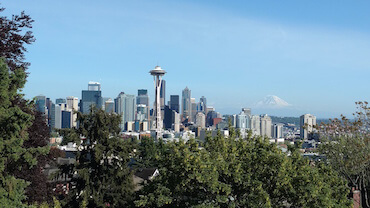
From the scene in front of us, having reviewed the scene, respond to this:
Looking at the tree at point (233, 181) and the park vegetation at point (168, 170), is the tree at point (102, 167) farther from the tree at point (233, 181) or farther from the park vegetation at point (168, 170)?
the tree at point (233, 181)

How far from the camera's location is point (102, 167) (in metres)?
20.9

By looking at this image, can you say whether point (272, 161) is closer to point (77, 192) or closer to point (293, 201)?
point (293, 201)

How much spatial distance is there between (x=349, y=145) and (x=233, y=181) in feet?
37.3

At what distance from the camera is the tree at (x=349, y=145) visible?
78.6 ft

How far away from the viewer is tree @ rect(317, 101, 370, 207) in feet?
Answer: 78.6

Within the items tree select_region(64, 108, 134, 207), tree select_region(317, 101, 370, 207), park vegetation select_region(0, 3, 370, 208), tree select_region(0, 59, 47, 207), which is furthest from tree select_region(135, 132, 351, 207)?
tree select_region(317, 101, 370, 207)

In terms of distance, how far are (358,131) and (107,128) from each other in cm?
1334

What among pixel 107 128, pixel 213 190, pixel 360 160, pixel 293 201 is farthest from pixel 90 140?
pixel 360 160

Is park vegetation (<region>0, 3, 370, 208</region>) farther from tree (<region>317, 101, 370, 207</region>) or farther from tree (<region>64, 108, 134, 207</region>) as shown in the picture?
tree (<region>317, 101, 370, 207</region>)

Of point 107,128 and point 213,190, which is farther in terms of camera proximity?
point 107,128

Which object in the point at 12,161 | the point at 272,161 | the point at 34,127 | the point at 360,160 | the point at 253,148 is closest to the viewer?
the point at 12,161

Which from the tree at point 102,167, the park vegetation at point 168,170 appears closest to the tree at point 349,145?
the park vegetation at point 168,170

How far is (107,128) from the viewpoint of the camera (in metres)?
21.0

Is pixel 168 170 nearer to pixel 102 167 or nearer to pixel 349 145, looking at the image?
pixel 102 167
